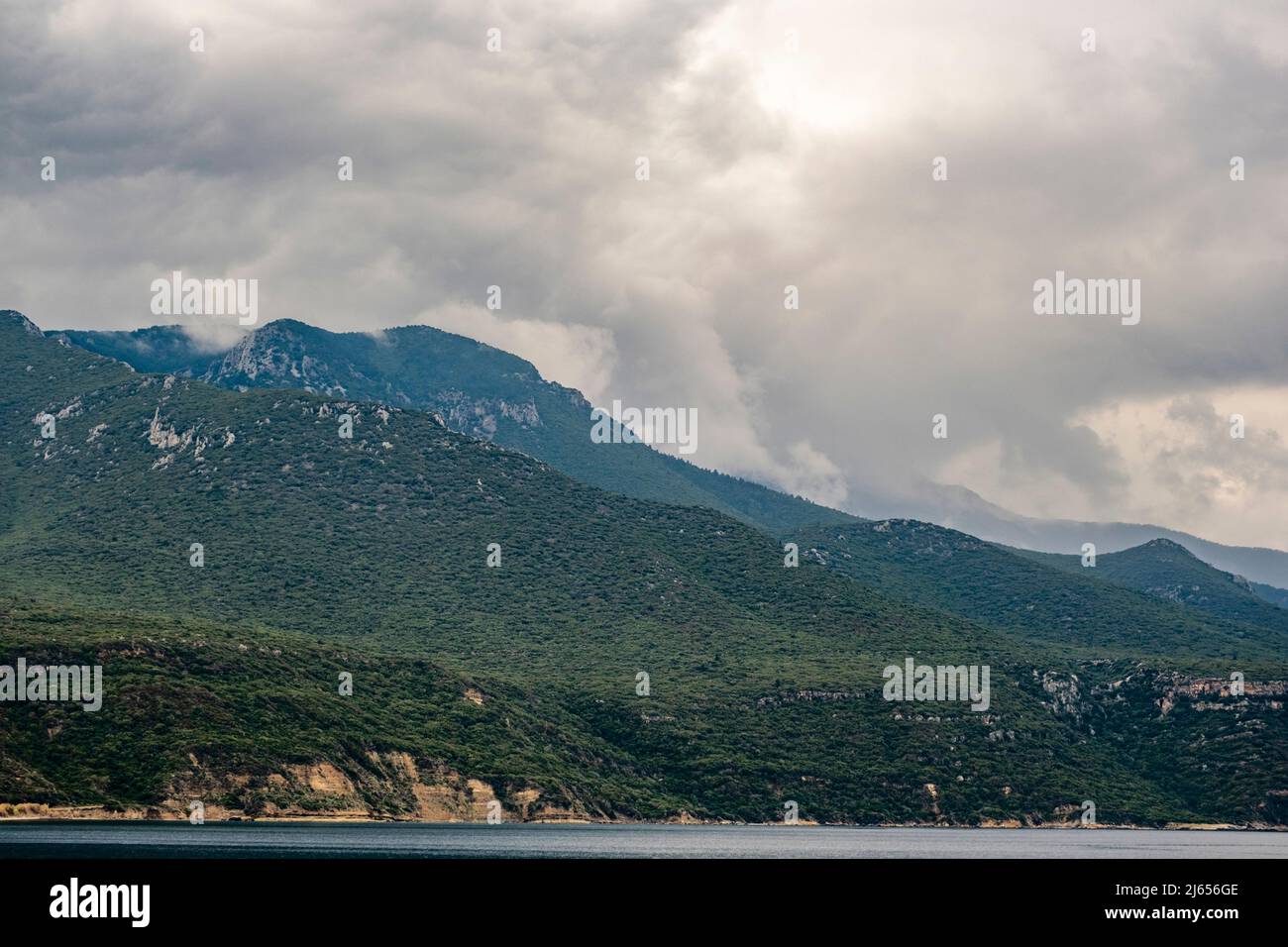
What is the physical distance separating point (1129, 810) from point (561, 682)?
77.3 metres

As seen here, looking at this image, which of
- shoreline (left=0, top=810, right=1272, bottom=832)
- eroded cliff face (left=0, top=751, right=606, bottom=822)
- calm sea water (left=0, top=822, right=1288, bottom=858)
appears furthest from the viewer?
eroded cliff face (left=0, top=751, right=606, bottom=822)

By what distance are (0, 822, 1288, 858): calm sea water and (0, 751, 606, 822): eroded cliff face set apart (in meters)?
2.19

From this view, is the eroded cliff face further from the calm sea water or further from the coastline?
the calm sea water

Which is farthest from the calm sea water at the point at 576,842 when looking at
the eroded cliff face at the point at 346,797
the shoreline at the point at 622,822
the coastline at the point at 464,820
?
the eroded cliff face at the point at 346,797

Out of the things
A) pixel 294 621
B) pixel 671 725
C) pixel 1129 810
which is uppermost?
pixel 294 621

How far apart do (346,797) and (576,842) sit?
105ft

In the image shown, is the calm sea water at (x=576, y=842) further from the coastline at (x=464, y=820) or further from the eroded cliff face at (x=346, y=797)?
the eroded cliff face at (x=346, y=797)

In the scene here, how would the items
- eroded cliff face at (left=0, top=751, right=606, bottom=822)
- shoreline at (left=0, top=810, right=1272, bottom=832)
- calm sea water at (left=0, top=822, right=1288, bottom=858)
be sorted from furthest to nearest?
eroded cliff face at (left=0, top=751, right=606, bottom=822) < shoreline at (left=0, top=810, right=1272, bottom=832) < calm sea water at (left=0, top=822, right=1288, bottom=858)

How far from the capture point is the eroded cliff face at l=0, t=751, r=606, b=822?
135125 mm

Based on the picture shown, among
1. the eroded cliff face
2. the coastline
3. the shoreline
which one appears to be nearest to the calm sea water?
the shoreline
